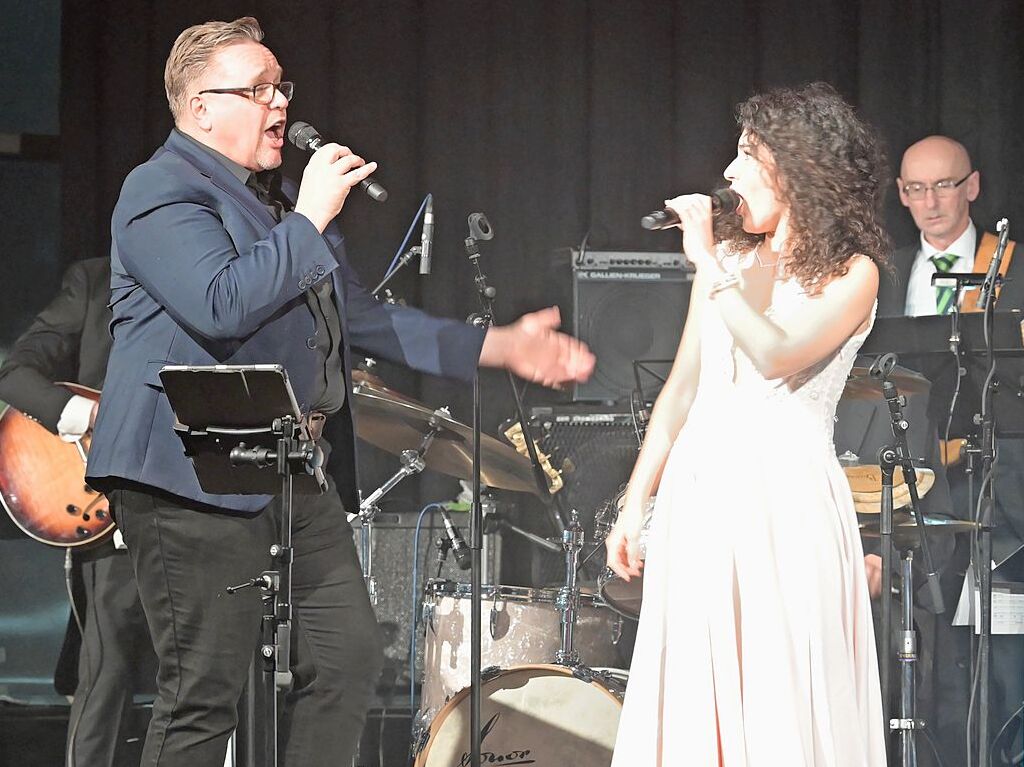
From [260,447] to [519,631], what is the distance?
1.45m

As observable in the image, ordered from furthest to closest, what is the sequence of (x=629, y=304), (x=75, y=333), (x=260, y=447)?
(x=629, y=304) → (x=75, y=333) → (x=260, y=447)

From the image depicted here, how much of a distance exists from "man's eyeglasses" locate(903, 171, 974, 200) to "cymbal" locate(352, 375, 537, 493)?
71.8 inches

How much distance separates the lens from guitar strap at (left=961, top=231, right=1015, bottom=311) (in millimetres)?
4137

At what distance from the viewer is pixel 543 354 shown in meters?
2.64

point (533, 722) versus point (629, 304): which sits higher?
point (629, 304)

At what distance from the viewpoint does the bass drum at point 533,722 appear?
3166 millimetres

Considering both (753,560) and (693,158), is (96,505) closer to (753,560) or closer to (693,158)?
(753,560)

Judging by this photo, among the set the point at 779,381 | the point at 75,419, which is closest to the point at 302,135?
the point at 779,381

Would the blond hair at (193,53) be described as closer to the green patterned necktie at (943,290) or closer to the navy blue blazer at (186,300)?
the navy blue blazer at (186,300)

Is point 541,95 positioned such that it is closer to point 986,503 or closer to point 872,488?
point 872,488

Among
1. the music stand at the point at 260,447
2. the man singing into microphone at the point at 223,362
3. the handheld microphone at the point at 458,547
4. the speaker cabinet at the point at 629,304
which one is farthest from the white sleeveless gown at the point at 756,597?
the speaker cabinet at the point at 629,304

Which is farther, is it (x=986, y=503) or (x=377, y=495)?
(x=377, y=495)

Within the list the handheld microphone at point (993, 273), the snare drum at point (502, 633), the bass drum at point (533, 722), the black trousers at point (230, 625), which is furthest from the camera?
the snare drum at point (502, 633)

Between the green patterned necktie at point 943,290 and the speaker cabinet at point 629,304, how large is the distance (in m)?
0.84
